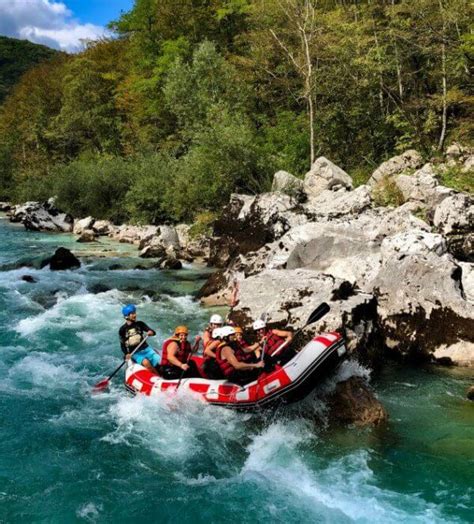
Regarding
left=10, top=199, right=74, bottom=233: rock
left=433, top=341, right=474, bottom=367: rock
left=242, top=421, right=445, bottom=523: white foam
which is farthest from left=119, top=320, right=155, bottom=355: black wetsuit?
left=10, top=199, right=74, bottom=233: rock

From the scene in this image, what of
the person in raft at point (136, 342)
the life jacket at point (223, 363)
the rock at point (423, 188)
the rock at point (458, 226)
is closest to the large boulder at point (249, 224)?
the rock at point (423, 188)

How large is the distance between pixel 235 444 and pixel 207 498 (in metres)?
1.10

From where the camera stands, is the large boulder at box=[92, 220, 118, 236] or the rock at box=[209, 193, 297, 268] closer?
the rock at box=[209, 193, 297, 268]

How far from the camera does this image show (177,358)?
25.5 ft

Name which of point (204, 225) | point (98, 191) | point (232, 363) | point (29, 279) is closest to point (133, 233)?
point (204, 225)

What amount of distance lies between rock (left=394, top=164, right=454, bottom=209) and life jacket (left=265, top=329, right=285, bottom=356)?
24.1 feet

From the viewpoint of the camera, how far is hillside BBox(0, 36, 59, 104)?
346 feet

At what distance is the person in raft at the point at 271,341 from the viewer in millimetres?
7457

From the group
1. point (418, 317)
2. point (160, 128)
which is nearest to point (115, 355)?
point (418, 317)

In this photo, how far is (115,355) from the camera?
9.72m

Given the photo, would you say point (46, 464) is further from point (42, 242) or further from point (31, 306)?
point (42, 242)

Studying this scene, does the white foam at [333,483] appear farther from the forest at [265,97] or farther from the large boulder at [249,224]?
the forest at [265,97]

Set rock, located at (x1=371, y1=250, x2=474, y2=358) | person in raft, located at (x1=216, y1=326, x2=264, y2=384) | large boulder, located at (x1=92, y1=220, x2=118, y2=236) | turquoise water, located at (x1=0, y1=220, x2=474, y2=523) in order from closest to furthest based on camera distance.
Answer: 1. turquoise water, located at (x1=0, y1=220, x2=474, y2=523)
2. person in raft, located at (x1=216, y1=326, x2=264, y2=384)
3. rock, located at (x1=371, y1=250, x2=474, y2=358)
4. large boulder, located at (x1=92, y1=220, x2=118, y2=236)

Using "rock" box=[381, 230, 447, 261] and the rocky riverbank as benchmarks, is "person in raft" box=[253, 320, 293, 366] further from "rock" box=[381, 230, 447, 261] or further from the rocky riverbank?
"rock" box=[381, 230, 447, 261]
